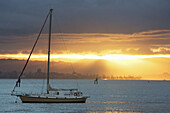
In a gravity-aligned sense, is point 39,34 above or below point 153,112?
above

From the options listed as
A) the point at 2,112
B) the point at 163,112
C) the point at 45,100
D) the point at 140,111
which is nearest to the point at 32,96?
the point at 45,100

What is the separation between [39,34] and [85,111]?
2563 cm

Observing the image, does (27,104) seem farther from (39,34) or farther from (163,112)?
(163,112)

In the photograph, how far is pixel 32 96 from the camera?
80.0 metres

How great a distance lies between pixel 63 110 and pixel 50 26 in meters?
22.3

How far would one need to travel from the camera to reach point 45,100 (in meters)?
79.1

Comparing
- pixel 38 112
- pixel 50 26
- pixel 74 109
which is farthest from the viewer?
pixel 50 26

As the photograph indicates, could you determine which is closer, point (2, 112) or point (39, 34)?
point (2, 112)

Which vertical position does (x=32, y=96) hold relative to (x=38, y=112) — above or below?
above

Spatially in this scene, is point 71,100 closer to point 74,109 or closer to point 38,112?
point 74,109

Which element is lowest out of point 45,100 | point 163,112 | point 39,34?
point 163,112

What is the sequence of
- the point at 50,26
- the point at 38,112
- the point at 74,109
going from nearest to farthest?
the point at 38,112, the point at 74,109, the point at 50,26

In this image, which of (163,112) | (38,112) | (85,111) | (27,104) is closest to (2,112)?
(38,112)

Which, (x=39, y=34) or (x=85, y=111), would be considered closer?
(x=85, y=111)
